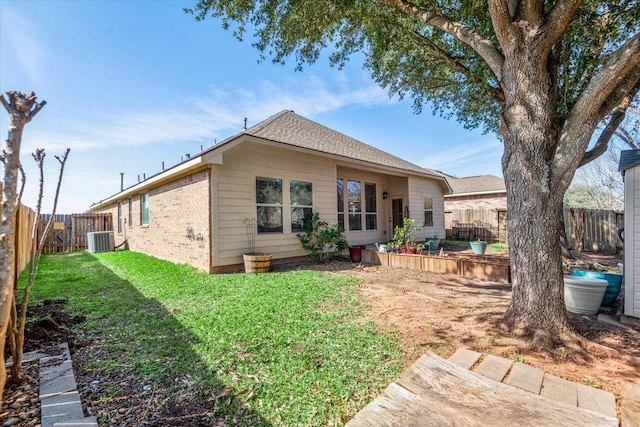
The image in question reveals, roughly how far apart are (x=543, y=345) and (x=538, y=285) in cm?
62

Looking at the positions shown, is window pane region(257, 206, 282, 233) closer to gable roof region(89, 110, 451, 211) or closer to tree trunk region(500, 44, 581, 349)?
gable roof region(89, 110, 451, 211)

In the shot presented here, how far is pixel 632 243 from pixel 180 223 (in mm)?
9488

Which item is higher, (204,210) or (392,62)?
(392,62)

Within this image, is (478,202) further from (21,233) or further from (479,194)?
(21,233)

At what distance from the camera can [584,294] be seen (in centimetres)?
410

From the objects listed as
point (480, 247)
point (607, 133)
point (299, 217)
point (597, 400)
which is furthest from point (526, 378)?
point (480, 247)

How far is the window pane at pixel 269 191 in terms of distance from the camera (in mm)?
8062

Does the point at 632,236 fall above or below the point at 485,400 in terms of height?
above

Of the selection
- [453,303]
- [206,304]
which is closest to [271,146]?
[206,304]

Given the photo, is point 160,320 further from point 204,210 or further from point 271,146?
point 271,146

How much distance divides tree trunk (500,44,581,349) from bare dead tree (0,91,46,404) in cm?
434

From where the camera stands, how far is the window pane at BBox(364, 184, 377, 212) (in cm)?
1197

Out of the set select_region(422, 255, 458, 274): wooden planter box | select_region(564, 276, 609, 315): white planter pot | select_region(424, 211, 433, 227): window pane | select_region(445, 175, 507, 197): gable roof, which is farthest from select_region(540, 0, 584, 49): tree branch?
select_region(445, 175, 507, 197): gable roof

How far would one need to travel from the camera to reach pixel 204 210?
287 inches
